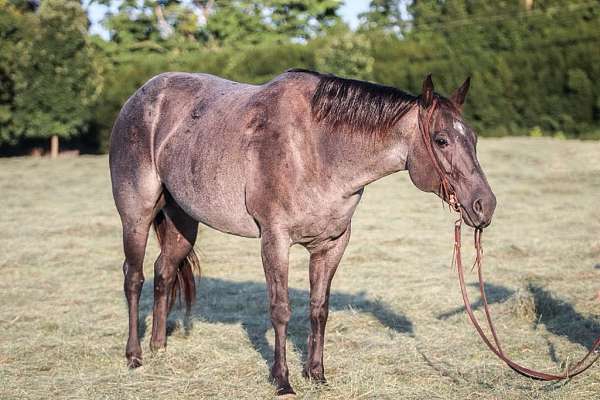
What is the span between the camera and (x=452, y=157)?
12.9ft

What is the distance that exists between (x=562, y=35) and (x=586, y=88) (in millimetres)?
1931

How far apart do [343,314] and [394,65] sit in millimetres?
18851

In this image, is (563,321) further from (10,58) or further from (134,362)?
(10,58)

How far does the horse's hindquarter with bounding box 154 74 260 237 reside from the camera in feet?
15.1

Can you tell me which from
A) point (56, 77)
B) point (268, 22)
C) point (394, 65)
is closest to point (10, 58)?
point (56, 77)

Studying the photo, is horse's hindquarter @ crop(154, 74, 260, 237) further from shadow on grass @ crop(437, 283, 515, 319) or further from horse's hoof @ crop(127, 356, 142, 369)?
shadow on grass @ crop(437, 283, 515, 319)

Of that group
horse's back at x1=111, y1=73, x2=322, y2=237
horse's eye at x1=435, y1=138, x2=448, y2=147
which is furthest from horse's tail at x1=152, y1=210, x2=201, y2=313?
horse's eye at x1=435, y1=138, x2=448, y2=147

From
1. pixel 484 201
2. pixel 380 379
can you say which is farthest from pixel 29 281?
pixel 484 201

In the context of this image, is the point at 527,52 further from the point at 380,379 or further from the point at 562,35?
the point at 380,379

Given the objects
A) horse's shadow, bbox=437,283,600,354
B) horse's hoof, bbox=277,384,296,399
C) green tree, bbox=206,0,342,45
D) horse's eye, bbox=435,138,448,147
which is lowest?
horse's hoof, bbox=277,384,296,399

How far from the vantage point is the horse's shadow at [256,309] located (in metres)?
5.83

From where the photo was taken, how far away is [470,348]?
17.5 ft

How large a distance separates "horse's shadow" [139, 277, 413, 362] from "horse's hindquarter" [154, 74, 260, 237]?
109cm

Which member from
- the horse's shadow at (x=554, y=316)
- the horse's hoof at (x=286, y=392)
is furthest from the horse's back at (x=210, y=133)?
the horse's shadow at (x=554, y=316)
